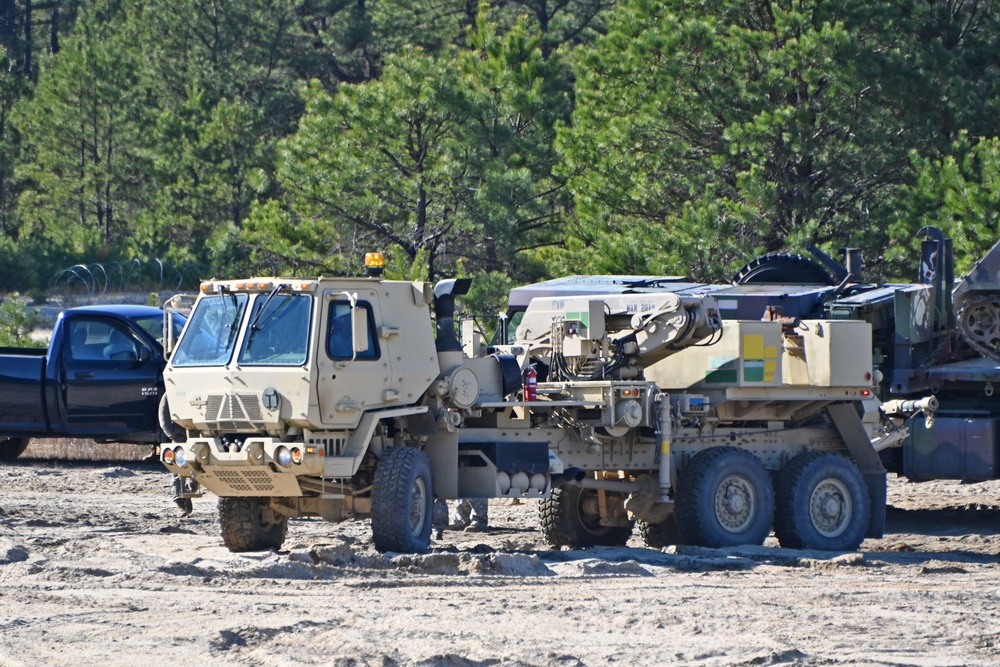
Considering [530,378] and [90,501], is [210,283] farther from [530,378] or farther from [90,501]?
[90,501]

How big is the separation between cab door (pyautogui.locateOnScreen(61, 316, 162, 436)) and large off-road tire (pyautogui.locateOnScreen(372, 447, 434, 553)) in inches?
209

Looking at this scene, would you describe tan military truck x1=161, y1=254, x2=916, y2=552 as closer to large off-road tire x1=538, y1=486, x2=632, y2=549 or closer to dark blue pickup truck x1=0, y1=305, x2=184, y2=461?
large off-road tire x1=538, y1=486, x2=632, y2=549

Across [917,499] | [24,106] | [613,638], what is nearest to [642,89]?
[917,499]

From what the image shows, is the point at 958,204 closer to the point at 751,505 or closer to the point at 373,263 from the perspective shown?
the point at 751,505

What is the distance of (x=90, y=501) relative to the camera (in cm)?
1617

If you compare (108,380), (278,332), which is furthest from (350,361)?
(108,380)

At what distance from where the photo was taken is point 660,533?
46.2 feet

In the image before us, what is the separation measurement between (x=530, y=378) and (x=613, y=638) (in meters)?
4.31

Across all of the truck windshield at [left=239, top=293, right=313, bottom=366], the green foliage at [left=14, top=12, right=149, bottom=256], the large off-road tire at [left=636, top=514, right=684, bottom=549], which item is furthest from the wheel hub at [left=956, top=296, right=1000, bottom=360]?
the green foliage at [left=14, top=12, right=149, bottom=256]

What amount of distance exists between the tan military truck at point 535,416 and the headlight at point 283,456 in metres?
0.01

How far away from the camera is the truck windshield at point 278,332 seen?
1131 centimetres

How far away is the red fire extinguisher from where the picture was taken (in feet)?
41.3

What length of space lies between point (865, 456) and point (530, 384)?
336 centimetres

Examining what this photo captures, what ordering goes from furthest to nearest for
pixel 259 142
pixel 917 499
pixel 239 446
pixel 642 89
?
pixel 259 142, pixel 642 89, pixel 917 499, pixel 239 446
